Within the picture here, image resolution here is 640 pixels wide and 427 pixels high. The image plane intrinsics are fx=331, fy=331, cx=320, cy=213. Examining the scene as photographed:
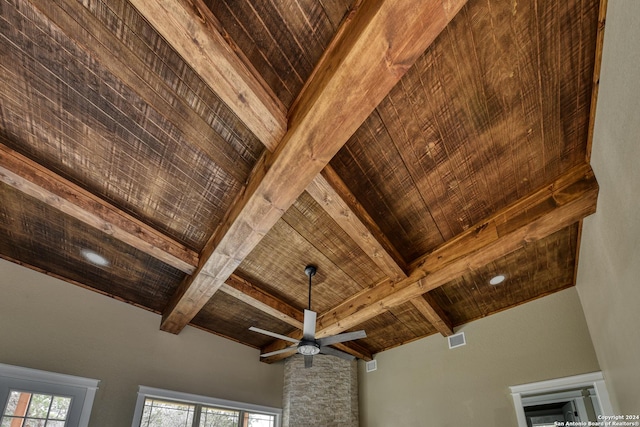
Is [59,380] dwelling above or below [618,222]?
below

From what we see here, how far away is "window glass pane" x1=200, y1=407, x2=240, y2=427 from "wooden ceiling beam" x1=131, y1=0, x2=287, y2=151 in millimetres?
4212

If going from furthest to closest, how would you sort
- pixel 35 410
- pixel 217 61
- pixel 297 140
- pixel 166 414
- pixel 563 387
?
pixel 166 414 < pixel 563 387 < pixel 35 410 < pixel 297 140 < pixel 217 61

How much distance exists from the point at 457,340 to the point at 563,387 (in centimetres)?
131

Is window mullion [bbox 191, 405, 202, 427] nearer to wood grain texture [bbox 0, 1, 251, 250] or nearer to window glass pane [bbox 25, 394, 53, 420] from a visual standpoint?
window glass pane [bbox 25, 394, 53, 420]

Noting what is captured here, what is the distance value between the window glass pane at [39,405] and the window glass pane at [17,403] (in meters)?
0.05

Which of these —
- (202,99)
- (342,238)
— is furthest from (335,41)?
(342,238)

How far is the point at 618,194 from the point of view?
7.15 ft

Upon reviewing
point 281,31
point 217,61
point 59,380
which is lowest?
point 59,380

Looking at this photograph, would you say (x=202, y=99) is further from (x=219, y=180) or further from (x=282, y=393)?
(x=282, y=393)

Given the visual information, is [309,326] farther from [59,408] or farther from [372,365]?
[372,365]

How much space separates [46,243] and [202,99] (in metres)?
2.55

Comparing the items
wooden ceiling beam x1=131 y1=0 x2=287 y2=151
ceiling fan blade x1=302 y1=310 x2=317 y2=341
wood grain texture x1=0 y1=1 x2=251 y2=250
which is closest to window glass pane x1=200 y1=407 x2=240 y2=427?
ceiling fan blade x1=302 y1=310 x2=317 y2=341

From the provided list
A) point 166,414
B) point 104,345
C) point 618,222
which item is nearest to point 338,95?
point 618,222

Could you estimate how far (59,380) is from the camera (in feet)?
11.3
